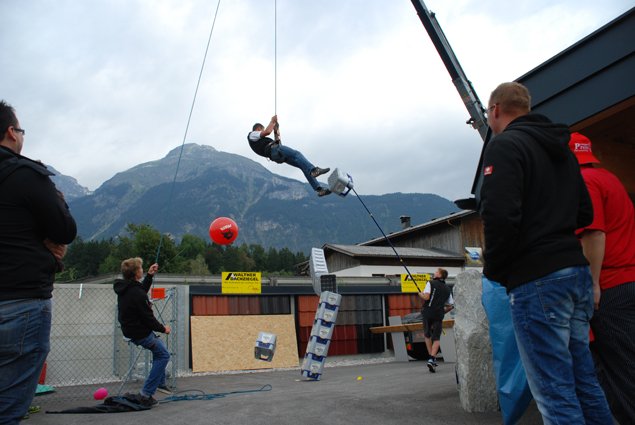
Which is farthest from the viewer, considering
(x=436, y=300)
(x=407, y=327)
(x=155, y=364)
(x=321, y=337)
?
(x=407, y=327)

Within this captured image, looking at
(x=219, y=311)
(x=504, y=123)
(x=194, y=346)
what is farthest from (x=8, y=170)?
(x=219, y=311)

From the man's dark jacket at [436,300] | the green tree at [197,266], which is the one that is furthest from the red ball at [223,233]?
the green tree at [197,266]

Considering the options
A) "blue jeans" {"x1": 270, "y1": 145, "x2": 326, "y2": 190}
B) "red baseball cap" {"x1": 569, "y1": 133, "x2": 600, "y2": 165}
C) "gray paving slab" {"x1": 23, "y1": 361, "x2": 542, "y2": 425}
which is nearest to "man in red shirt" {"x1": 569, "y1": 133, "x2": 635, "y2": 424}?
"red baseball cap" {"x1": 569, "y1": 133, "x2": 600, "y2": 165}

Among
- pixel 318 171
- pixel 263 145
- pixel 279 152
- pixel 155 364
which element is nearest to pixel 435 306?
pixel 318 171

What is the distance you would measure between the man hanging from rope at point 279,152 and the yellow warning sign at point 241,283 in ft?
21.9

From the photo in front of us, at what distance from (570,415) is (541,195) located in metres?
1.02

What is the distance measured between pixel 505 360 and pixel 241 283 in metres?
11.4

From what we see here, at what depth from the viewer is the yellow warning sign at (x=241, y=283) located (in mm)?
14516

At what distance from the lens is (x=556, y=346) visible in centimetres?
229

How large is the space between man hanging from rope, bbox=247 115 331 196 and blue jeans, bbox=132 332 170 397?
135 inches

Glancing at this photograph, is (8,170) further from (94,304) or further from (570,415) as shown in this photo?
(94,304)

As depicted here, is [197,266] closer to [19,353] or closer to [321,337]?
[321,337]

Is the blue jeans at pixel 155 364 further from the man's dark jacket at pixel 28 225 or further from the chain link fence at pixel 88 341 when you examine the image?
the chain link fence at pixel 88 341

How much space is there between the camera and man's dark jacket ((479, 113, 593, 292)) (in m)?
2.31
